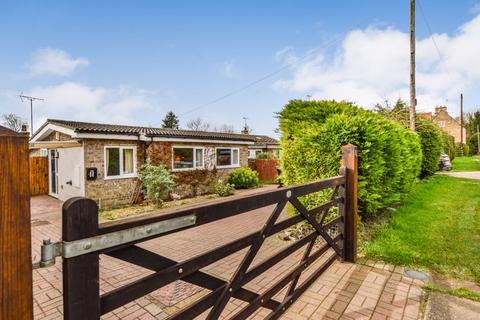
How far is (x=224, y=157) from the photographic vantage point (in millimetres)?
14672

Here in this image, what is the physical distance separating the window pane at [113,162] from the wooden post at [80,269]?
989cm

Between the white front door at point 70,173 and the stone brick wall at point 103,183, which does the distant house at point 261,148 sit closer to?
the stone brick wall at point 103,183

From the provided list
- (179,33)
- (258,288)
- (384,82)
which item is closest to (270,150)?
(384,82)

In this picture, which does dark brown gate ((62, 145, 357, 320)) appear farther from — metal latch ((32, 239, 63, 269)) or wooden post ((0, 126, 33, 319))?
wooden post ((0, 126, 33, 319))

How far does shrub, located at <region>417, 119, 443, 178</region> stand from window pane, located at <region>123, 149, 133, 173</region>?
14.2m

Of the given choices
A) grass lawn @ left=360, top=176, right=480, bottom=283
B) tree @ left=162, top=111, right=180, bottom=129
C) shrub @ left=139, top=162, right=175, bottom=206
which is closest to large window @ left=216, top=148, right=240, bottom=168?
shrub @ left=139, top=162, right=175, bottom=206

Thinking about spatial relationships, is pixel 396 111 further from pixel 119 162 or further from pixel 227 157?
pixel 119 162

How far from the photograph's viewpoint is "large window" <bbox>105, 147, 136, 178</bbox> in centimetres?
1007

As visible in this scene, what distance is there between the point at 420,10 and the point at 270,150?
45.1 ft

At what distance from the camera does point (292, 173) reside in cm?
571

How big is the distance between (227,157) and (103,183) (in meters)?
6.80

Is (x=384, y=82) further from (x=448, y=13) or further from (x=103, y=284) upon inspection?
(x=103, y=284)

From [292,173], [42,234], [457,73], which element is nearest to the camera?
[292,173]

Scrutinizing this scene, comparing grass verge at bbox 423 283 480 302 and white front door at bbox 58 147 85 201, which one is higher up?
white front door at bbox 58 147 85 201
